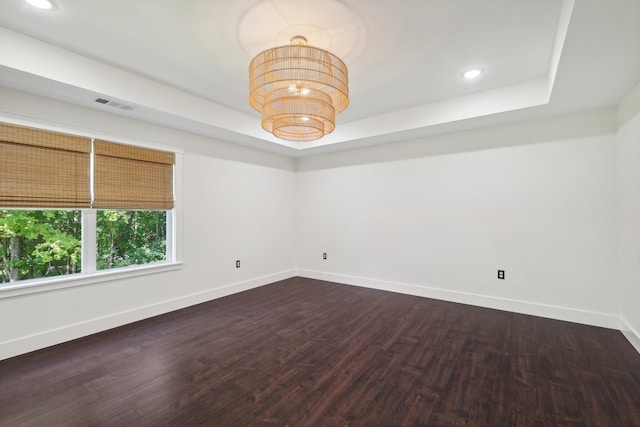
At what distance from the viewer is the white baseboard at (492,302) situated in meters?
3.18

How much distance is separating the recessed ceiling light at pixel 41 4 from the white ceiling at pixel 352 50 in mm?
49

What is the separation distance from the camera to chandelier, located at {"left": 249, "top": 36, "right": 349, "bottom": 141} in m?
2.00

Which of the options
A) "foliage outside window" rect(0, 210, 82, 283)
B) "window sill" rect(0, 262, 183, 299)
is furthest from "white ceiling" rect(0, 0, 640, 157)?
"window sill" rect(0, 262, 183, 299)

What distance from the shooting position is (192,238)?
3969 millimetres

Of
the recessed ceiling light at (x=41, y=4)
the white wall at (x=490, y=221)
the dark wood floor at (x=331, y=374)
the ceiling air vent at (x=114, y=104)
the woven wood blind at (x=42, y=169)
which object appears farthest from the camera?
the white wall at (x=490, y=221)

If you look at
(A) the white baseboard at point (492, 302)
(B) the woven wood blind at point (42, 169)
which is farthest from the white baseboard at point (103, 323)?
(A) the white baseboard at point (492, 302)

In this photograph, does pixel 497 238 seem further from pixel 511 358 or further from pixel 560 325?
pixel 511 358

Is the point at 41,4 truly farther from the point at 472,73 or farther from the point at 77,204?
the point at 472,73

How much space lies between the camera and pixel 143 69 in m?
2.84

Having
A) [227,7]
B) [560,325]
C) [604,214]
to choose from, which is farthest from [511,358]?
[227,7]

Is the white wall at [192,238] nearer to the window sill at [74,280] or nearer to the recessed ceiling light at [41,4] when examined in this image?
the window sill at [74,280]

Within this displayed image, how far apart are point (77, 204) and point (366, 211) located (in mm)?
3847

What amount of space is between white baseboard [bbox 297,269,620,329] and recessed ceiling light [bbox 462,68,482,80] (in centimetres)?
276

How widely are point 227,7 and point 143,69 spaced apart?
55.5 inches
